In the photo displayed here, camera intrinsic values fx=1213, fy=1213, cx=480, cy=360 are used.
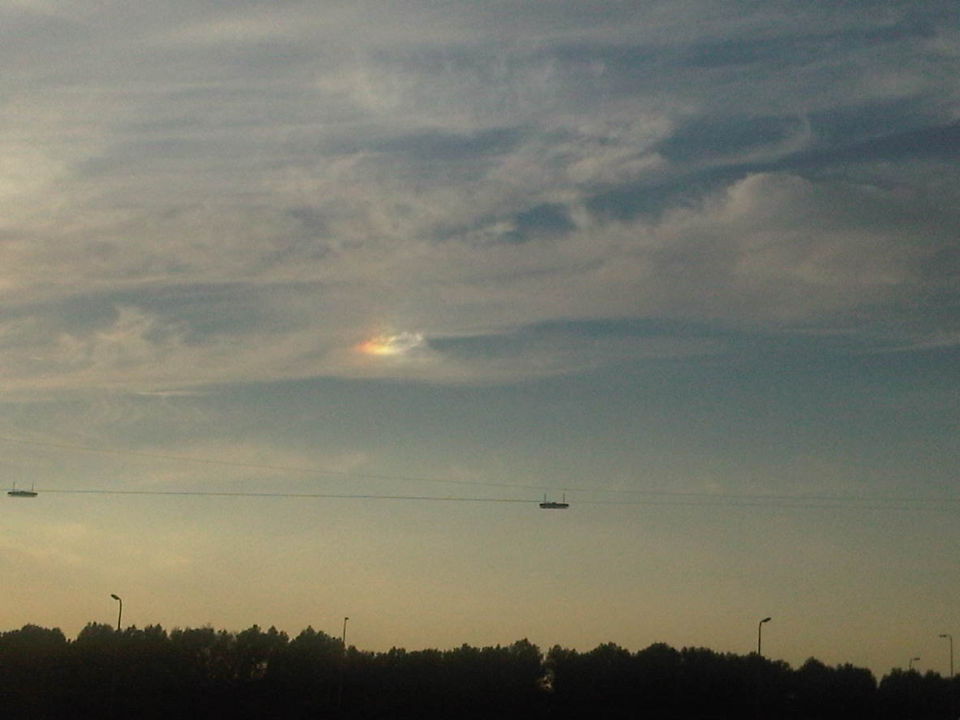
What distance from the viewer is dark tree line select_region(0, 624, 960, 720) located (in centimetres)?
13375

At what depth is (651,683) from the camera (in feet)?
507

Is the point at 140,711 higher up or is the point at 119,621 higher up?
the point at 119,621

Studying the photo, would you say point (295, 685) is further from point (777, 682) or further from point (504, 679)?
point (777, 682)

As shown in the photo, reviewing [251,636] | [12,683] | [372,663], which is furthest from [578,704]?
[12,683]

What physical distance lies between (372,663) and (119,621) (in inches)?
1646

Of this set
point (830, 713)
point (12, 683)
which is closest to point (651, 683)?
point (830, 713)

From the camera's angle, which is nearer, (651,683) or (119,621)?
(119,621)

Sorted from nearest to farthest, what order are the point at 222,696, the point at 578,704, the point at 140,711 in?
the point at 140,711 < the point at 222,696 < the point at 578,704

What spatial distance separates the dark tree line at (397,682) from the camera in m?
134

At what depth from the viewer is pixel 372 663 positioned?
147750mm

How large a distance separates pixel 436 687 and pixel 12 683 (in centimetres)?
4806

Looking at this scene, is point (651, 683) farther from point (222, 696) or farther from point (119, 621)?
point (119, 621)

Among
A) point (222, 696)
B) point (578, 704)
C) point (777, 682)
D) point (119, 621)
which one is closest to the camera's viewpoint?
point (119, 621)

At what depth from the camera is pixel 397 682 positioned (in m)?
145
